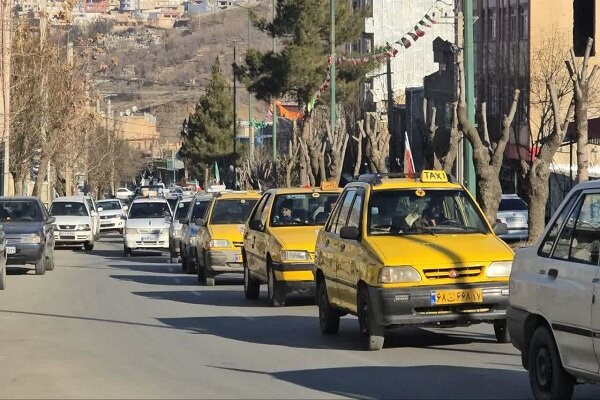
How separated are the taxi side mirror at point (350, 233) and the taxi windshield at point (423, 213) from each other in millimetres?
180

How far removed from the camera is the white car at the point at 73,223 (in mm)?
45531

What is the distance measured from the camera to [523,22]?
5900 centimetres

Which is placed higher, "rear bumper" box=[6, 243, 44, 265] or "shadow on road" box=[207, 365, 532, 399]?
"rear bumper" box=[6, 243, 44, 265]

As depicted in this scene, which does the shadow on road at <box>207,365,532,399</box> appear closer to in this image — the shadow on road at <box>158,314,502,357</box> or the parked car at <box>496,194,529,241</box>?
the shadow on road at <box>158,314,502,357</box>

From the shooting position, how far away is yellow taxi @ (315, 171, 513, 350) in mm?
14281

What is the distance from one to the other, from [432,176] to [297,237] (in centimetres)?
484

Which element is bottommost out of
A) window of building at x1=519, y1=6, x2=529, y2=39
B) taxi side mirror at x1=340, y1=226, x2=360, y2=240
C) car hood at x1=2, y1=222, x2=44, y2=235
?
car hood at x1=2, y1=222, x2=44, y2=235

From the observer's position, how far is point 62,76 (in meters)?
60.5

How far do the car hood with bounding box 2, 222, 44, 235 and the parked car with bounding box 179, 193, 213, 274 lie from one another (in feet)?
10.8

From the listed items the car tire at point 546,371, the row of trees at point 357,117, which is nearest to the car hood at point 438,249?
the car tire at point 546,371

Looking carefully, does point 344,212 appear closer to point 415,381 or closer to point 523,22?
point 415,381

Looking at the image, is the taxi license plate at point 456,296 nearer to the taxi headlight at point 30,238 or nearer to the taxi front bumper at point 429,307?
the taxi front bumper at point 429,307

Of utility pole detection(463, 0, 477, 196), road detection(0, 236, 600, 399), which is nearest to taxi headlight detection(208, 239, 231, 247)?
road detection(0, 236, 600, 399)

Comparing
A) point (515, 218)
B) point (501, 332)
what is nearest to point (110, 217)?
point (515, 218)
